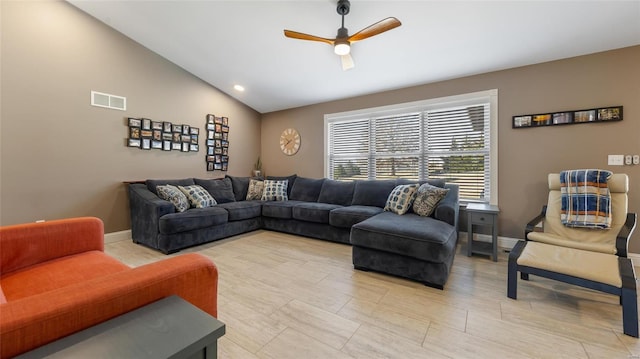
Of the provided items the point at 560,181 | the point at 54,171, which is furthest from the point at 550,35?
the point at 54,171

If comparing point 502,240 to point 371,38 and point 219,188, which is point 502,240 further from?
point 219,188

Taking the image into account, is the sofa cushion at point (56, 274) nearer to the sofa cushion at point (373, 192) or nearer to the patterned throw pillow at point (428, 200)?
the patterned throw pillow at point (428, 200)

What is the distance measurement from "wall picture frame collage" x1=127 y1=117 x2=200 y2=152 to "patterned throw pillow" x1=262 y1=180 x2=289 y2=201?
1500 millimetres

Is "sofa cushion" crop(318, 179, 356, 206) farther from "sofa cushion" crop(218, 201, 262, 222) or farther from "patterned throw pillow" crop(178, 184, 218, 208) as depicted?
"patterned throw pillow" crop(178, 184, 218, 208)

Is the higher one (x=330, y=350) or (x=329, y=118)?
(x=329, y=118)

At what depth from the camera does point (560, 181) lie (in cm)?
277

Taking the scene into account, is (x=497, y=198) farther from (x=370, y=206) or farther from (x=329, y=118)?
(x=329, y=118)

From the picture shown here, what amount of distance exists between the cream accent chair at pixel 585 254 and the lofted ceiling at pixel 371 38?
1534mm

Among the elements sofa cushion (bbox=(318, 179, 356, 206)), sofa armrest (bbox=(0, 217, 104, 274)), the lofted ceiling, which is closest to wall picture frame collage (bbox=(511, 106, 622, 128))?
the lofted ceiling

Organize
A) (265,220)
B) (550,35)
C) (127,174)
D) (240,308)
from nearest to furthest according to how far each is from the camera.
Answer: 1. (240,308)
2. (550,35)
3. (127,174)
4. (265,220)

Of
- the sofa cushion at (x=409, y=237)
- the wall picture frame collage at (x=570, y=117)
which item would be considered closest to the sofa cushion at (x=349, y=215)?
the sofa cushion at (x=409, y=237)

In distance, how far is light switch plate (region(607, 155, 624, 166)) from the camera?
9.07 ft

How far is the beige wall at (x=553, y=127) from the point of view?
108 inches

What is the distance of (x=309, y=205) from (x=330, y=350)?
2.60 meters
